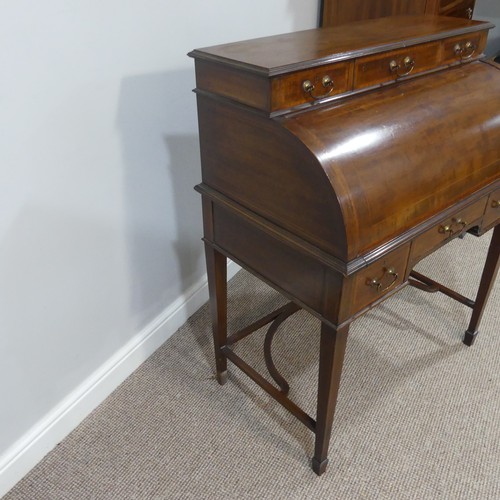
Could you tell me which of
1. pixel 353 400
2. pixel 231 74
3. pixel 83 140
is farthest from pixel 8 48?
pixel 353 400

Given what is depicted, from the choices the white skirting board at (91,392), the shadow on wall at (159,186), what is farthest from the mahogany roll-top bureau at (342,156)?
the white skirting board at (91,392)

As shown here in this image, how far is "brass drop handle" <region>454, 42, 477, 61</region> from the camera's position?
122cm

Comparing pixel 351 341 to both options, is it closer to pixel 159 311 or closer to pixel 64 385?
pixel 159 311

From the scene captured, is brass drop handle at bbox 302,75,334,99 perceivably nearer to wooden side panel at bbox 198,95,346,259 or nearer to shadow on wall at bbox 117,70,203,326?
wooden side panel at bbox 198,95,346,259

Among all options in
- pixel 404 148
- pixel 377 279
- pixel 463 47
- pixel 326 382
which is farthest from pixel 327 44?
pixel 326 382

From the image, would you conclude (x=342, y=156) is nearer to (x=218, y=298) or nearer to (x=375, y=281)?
(x=375, y=281)

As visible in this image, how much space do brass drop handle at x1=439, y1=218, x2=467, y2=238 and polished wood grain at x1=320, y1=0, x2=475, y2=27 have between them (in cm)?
93

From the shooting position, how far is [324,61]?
0.93 metres

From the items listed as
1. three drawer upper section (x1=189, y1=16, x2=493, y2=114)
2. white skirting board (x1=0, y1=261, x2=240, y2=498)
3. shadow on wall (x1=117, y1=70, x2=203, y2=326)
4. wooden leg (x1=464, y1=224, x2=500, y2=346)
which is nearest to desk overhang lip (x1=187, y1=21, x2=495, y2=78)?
three drawer upper section (x1=189, y1=16, x2=493, y2=114)

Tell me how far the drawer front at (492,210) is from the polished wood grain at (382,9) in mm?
810

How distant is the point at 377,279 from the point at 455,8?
4.60 ft

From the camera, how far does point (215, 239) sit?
1.30m

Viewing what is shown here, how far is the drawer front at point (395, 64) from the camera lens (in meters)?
1.01

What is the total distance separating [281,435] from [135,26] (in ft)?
3.89
